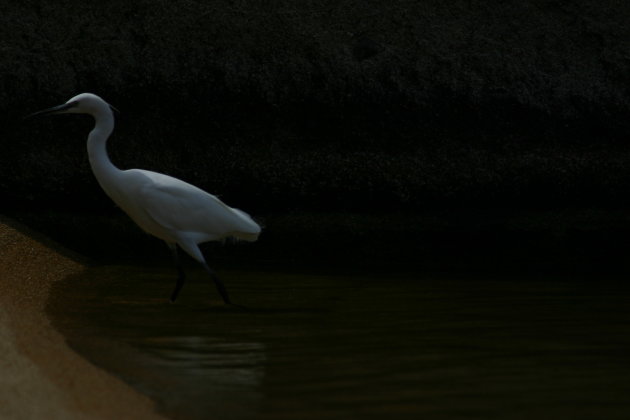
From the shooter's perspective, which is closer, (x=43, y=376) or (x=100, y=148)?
(x=43, y=376)

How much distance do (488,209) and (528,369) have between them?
3725mm

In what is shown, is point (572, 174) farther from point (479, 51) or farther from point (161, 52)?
point (161, 52)

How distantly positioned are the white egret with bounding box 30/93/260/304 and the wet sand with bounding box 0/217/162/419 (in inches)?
27.9

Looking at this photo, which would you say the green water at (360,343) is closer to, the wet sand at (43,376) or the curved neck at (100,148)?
the wet sand at (43,376)

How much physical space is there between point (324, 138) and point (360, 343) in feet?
10.8

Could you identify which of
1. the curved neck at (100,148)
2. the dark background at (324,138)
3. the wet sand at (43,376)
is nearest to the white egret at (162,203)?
the curved neck at (100,148)

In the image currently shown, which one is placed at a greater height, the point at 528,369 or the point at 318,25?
the point at 318,25

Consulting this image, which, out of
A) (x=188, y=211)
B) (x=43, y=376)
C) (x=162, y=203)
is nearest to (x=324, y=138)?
(x=188, y=211)

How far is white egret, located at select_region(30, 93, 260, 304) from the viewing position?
21.1 feet

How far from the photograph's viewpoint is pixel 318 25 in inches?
322

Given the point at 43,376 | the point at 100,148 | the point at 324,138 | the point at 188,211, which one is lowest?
the point at 43,376

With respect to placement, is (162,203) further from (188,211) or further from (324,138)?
(324,138)

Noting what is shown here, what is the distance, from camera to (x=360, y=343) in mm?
4863

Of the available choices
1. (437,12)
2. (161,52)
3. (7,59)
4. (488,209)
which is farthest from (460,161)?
(7,59)
